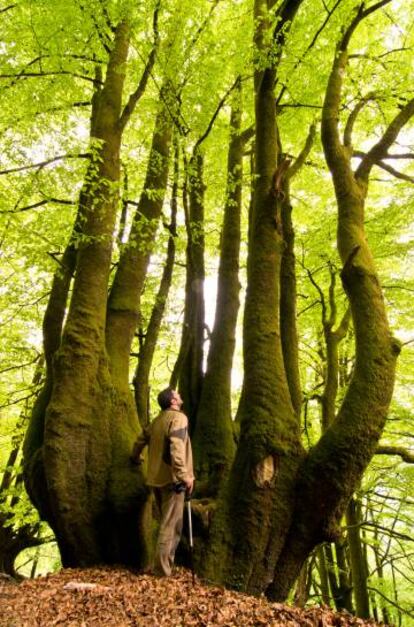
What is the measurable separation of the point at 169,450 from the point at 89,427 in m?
1.21

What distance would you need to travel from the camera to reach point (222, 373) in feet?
22.2

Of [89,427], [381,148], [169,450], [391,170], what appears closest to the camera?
[169,450]

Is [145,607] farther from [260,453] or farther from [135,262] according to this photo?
[135,262]

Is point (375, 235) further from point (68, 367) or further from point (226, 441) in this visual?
point (68, 367)

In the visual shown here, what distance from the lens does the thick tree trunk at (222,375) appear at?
599 cm

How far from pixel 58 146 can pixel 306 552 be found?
21.5 feet

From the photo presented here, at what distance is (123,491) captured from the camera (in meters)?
5.39

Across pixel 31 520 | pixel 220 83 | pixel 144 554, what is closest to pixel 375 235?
pixel 220 83

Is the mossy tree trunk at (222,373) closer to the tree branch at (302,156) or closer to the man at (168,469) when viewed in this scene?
the man at (168,469)

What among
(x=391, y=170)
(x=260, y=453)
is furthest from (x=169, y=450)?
(x=391, y=170)

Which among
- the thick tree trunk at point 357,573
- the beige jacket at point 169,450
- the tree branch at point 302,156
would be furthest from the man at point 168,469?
the thick tree trunk at point 357,573

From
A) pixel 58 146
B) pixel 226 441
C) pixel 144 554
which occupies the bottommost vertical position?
pixel 144 554

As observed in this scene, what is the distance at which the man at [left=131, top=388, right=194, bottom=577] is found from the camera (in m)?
4.64

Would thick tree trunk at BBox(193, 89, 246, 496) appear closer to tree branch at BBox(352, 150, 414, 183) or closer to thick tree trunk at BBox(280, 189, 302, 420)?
thick tree trunk at BBox(280, 189, 302, 420)
